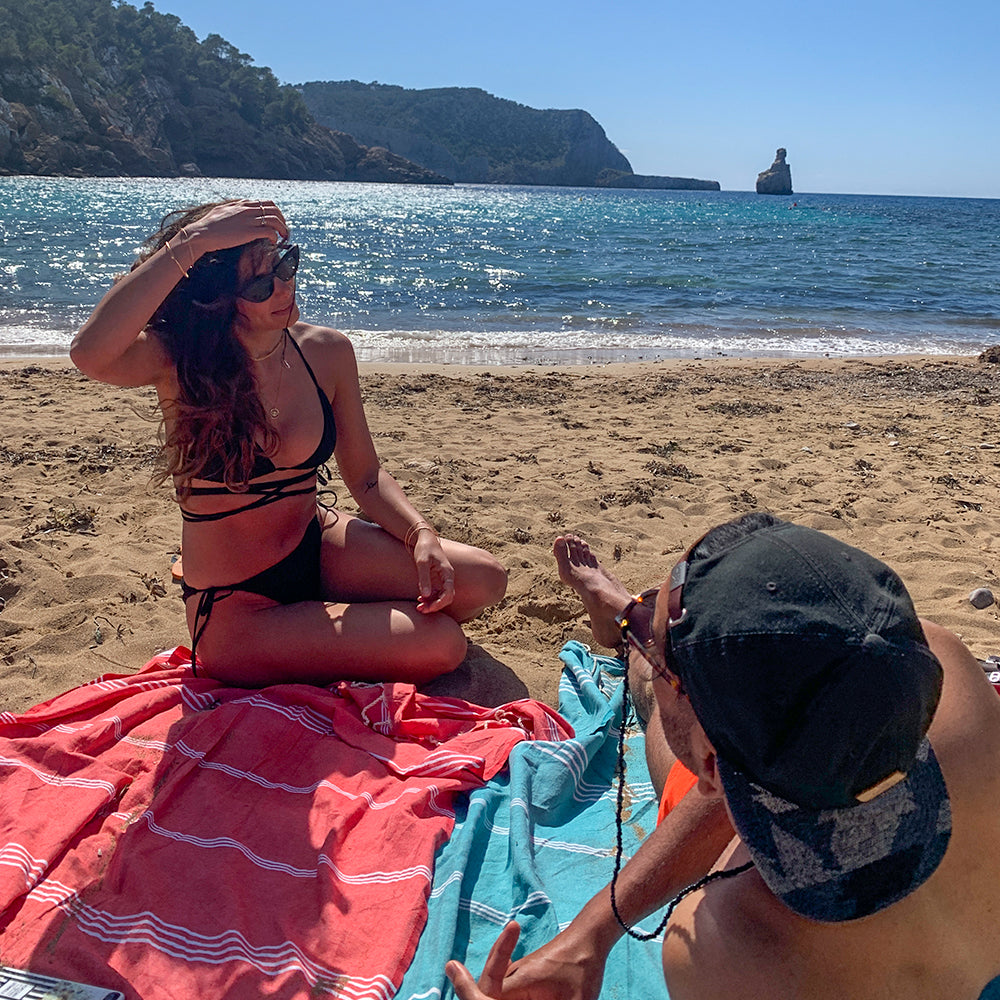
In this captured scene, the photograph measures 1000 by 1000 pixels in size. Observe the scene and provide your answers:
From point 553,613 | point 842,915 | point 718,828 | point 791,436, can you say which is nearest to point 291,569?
point 553,613

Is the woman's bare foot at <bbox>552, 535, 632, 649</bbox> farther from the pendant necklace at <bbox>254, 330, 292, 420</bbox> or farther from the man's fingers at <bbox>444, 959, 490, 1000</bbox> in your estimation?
the man's fingers at <bbox>444, 959, 490, 1000</bbox>

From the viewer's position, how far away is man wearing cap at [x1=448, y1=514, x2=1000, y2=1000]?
975 millimetres

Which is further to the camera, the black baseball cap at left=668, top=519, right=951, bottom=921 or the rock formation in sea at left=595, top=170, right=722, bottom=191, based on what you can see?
the rock formation in sea at left=595, top=170, right=722, bottom=191

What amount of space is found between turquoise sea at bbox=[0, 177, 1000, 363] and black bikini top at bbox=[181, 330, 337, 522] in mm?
6005

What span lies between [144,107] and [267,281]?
248 feet

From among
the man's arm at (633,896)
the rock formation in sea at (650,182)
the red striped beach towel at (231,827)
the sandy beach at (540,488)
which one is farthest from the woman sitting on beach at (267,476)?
the rock formation in sea at (650,182)

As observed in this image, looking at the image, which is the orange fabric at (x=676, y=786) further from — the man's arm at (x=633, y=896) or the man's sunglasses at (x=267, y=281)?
the man's sunglasses at (x=267, y=281)

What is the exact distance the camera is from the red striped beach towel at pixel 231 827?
1.84 metres

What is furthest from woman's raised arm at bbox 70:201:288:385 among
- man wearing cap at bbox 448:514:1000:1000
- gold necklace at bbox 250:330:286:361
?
man wearing cap at bbox 448:514:1000:1000

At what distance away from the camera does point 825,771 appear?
986mm

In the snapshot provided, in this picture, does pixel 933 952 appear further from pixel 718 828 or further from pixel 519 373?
pixel 519 373

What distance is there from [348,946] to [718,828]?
3.10ft

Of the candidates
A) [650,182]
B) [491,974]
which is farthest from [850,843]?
[650,182]

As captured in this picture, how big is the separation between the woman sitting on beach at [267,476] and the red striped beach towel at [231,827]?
0.20 metres
